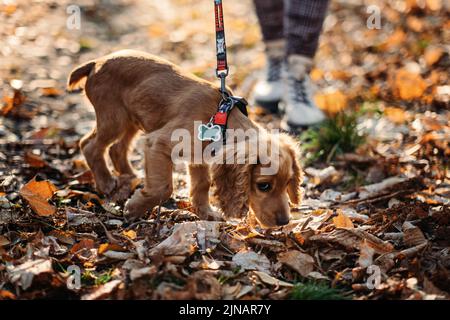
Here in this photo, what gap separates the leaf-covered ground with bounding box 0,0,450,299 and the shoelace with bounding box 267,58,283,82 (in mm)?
429

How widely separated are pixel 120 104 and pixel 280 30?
7.54 ft

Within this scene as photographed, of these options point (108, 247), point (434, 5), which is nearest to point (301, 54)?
point (108, 247)

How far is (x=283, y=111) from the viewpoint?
5.19 metres

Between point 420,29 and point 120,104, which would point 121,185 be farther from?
point 420,29

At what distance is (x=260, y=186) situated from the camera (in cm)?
313

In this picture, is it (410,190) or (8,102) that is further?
(8,102)

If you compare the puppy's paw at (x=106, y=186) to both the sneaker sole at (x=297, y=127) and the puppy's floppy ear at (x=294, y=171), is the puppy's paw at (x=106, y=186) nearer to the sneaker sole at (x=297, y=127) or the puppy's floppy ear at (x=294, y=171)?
the puppy's floppy ear at (x=294, y=171)

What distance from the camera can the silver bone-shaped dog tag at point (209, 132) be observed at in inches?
126

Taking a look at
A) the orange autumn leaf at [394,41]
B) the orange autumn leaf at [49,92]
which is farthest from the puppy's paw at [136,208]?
the orange autumn leaf at [394,41]

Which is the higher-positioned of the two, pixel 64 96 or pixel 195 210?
pixel 64 96

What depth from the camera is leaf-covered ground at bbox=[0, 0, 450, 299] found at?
2.57 meters
